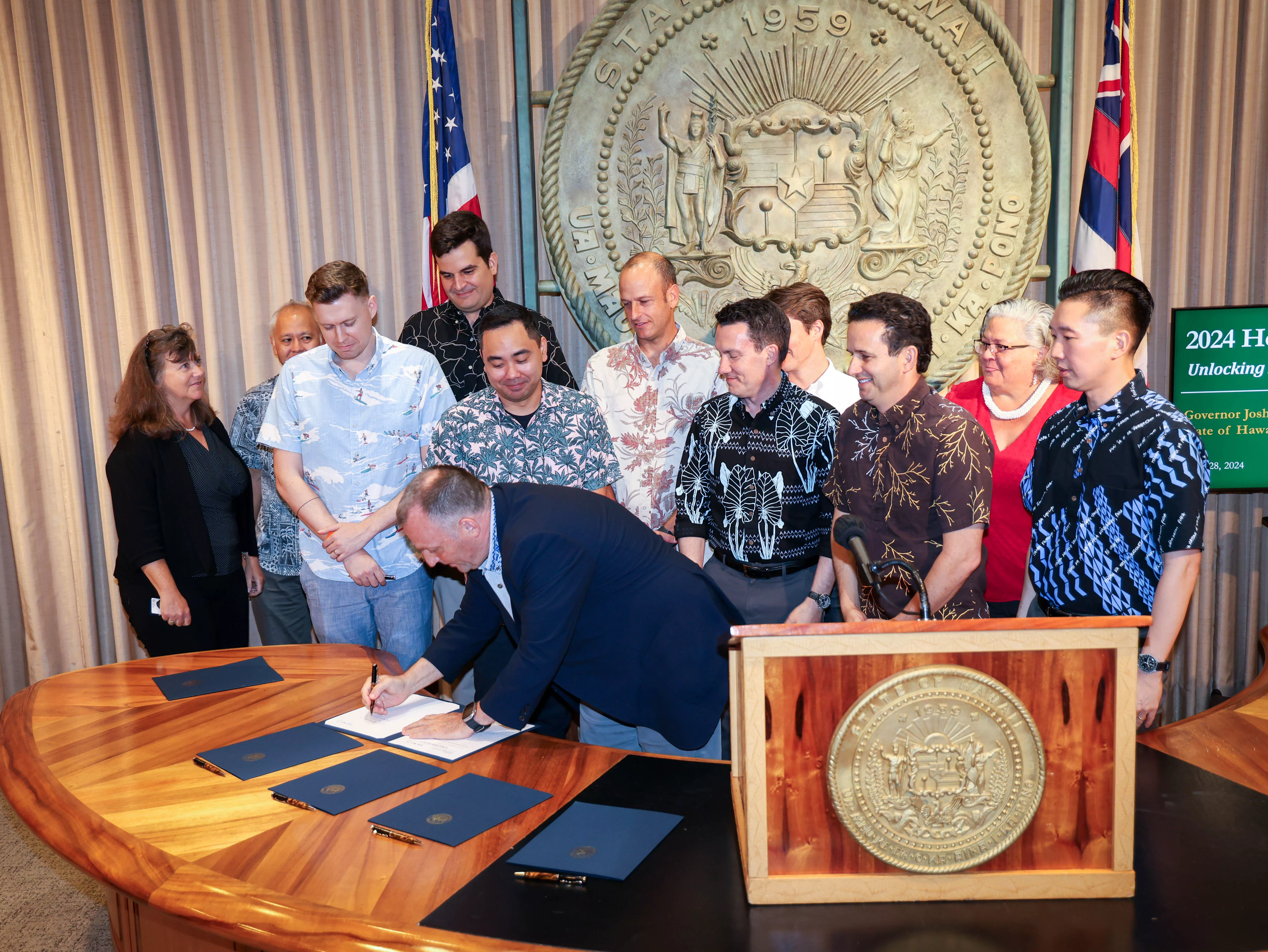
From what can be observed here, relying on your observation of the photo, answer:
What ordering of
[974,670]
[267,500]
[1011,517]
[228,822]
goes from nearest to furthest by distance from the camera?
[974,670], [228,822], [1011,517], [267,500]

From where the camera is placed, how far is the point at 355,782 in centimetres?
167

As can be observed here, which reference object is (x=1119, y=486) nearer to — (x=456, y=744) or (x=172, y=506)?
(x=456, y=744)

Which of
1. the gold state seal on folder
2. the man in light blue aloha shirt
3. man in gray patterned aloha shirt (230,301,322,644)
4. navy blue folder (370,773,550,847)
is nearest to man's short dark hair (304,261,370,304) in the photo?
the man in light blue aloha shirt

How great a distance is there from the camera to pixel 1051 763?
129 cm

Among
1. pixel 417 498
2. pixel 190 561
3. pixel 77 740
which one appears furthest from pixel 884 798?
pixel 190 561

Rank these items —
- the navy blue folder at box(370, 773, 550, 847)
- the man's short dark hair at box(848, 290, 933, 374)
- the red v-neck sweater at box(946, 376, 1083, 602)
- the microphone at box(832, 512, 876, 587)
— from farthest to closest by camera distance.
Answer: the red v-neck sweater at box(946, 376, 1083, 602) → the man's short dark hair at box(848, 290, 933, 374) → the navy blue folder at box(370, 773, 550, 847) → the microphone at box(832, 512, 876, 587)

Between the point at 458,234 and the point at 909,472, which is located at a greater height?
the point at 458,234

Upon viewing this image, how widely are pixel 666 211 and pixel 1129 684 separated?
2.92 metres

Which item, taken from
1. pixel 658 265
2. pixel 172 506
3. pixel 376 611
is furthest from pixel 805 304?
pixel 172 506

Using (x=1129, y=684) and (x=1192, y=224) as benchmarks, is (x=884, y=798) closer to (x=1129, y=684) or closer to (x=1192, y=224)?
(x=1129, y=684)

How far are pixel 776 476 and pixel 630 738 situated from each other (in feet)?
2.60

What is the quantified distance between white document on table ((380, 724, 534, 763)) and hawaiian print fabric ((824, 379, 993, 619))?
94 cm

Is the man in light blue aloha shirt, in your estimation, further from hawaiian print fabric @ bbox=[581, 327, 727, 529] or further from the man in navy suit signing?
the man in navy suit signing

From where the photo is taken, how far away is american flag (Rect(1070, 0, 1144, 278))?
353cm
